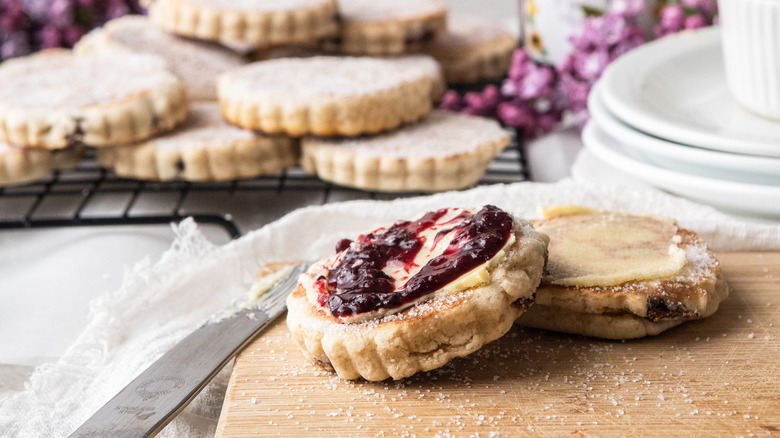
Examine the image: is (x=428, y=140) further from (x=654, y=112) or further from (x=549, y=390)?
(x=549, y=390)

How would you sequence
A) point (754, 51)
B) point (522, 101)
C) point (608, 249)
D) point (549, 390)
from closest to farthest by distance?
point (549, 390), point (608, 249), point (754, 51), point (522, 101)

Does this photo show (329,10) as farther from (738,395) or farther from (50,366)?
(738,395)

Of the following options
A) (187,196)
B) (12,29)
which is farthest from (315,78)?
(12,29)

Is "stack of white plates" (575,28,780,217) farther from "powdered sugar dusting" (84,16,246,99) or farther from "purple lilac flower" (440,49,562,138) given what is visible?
"powdered sugar dusting" (84,16,246,99)

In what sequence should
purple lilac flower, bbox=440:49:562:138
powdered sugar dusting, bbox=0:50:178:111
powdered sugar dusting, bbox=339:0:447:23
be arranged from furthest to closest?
1. powdered sugar dusting, bbox=339:0:447:23
2. purple lilac flower, bbox=440:49:562:138
3. powdered sugar dusting, bbox=0:50:178:111

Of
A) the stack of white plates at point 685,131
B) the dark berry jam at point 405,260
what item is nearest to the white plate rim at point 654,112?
the stack of white plates at point 685,131

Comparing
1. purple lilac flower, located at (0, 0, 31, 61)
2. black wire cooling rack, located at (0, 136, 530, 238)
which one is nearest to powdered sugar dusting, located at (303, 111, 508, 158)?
black wire cooling rack, located at (0, 136, 530, 238)
